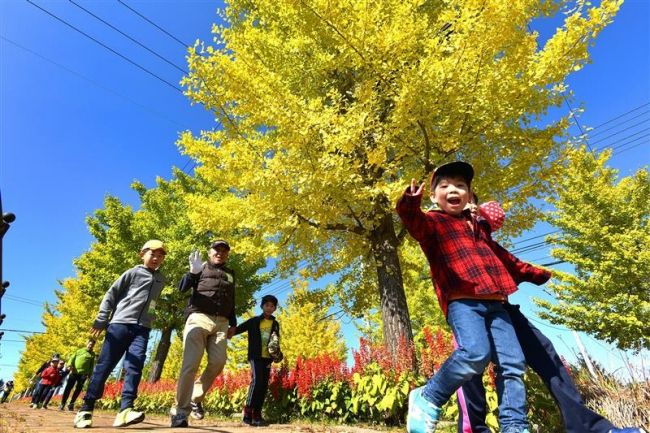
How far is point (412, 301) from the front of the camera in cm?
1961

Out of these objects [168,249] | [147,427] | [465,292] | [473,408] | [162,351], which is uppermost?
[168,249]

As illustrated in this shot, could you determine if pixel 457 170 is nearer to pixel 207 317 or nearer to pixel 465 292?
pixel 465 292

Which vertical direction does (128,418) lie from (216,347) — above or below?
below

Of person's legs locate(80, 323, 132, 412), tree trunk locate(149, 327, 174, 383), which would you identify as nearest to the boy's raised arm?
person's legs locate(80, 323, 132, 412)

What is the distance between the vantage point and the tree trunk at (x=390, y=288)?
5719 millimetres

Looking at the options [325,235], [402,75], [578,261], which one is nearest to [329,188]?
[325,235]

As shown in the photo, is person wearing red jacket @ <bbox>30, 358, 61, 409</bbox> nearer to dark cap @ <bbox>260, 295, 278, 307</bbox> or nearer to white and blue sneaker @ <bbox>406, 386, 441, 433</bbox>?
dark cap @ <bbox>260, 295, 278, 307</bbox>

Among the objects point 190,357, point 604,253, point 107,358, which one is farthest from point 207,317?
point 604,253

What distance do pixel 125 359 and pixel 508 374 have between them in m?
3.50

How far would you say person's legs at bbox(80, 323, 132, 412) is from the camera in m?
3.49

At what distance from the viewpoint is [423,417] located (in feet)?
6.38

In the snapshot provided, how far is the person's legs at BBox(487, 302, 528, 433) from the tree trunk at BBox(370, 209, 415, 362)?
3385mm

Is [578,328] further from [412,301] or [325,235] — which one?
[325,235]

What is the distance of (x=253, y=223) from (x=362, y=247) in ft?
7.22
